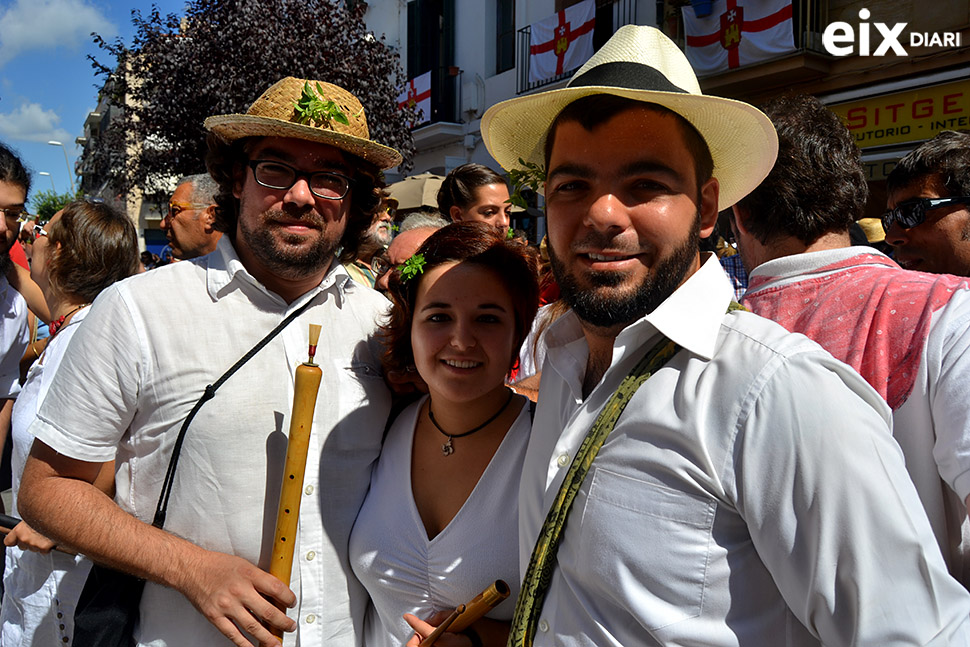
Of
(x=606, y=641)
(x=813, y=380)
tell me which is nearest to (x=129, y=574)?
(x=606, y=641)

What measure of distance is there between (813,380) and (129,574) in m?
1.83

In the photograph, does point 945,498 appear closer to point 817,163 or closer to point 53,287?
point 817,163

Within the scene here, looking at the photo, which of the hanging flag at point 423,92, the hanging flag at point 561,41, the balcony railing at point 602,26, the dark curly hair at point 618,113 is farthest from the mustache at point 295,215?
the hanging flag at point 423,92

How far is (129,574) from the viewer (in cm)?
201

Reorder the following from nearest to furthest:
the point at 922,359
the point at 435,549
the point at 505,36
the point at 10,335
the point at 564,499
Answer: the point at 564,499
the point at 922,359
the point at 435,549
the point at 10,335
the point at 505,36

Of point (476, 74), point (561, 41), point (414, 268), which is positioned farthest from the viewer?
point (476, 74)

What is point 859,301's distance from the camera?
1989 mm

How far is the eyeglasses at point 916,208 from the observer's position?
103 inches

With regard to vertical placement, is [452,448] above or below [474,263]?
below

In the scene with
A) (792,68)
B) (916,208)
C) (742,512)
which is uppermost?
(792,68)

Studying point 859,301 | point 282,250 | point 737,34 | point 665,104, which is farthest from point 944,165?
point 737,34

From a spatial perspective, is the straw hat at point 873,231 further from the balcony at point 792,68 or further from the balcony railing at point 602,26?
the balcony railing at point 602,26

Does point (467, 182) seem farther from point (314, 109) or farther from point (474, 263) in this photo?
Answer: point (474, 263)

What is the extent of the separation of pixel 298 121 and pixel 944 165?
89.5 inches
